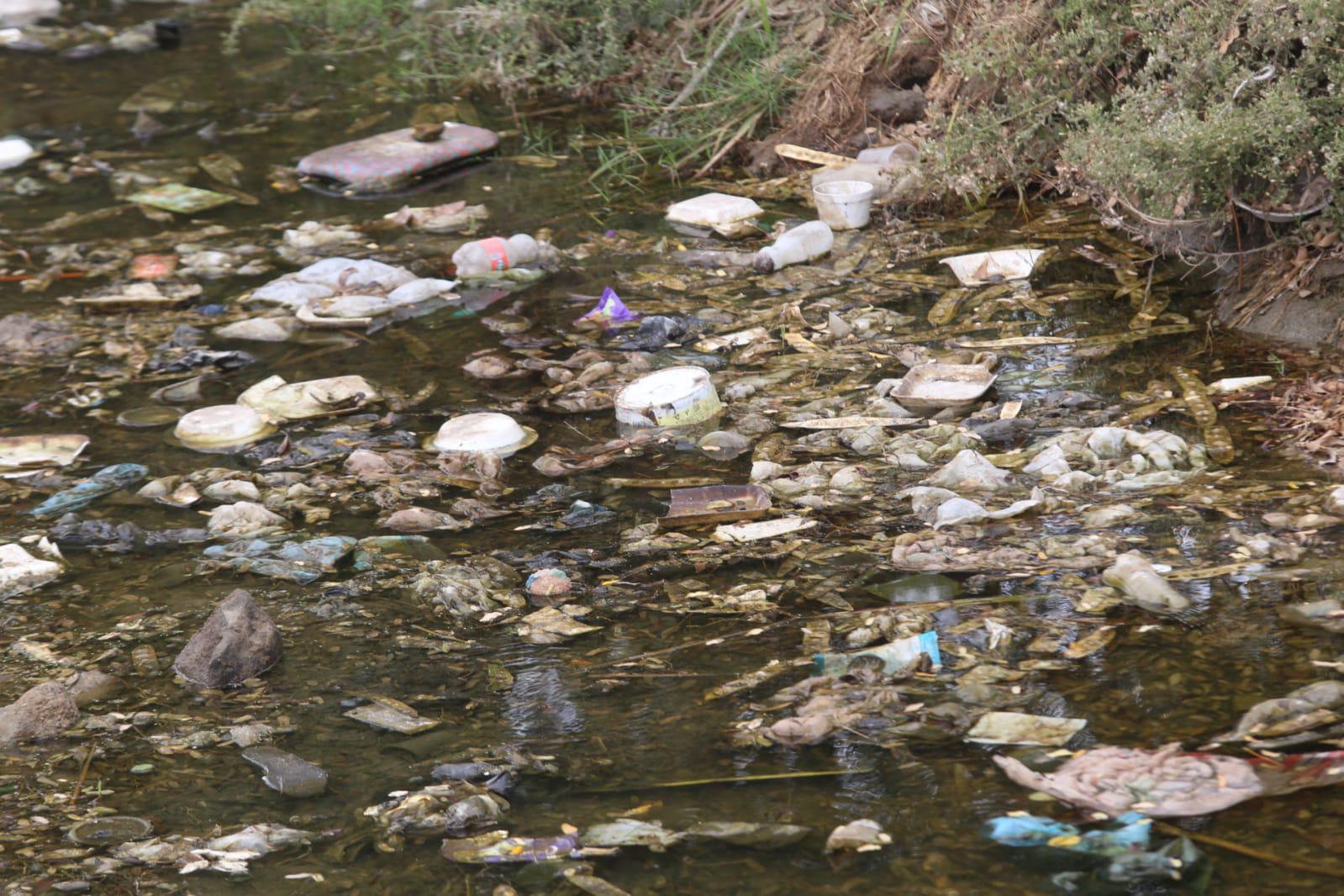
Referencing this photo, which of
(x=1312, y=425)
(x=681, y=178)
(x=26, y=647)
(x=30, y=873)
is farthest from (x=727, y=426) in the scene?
(x=681, y=178)

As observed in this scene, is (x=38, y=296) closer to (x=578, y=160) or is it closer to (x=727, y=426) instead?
(x=578, y=160)

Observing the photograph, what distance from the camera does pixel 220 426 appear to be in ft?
10.9

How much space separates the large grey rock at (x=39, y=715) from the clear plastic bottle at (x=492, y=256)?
2317 mm

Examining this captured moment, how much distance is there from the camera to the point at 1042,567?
231 cm

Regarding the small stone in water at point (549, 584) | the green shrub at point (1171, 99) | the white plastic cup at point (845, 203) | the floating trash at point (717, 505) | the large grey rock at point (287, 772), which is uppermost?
the green shrub at point (1171, 99)

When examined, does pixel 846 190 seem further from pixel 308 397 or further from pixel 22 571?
pixel 22 571

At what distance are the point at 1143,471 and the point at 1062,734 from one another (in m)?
0.91

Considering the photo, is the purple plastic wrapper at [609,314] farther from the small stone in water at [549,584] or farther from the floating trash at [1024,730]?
the floating trash at [1024,730]

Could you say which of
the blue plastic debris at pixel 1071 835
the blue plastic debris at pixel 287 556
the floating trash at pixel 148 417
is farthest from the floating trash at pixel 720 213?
the blue plastic debris at pixel 1071 835

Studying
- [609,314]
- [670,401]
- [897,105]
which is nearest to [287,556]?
[670,401]

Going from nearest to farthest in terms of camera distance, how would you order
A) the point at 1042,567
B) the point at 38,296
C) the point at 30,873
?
the point at 30,873
the point at 1042,567
the point at 38,296

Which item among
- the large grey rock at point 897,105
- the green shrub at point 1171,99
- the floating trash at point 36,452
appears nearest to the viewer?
the green shrub at point 1171,99

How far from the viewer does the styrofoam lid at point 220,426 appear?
330 centimetres

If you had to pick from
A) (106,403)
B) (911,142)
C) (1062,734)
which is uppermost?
(911,142)
